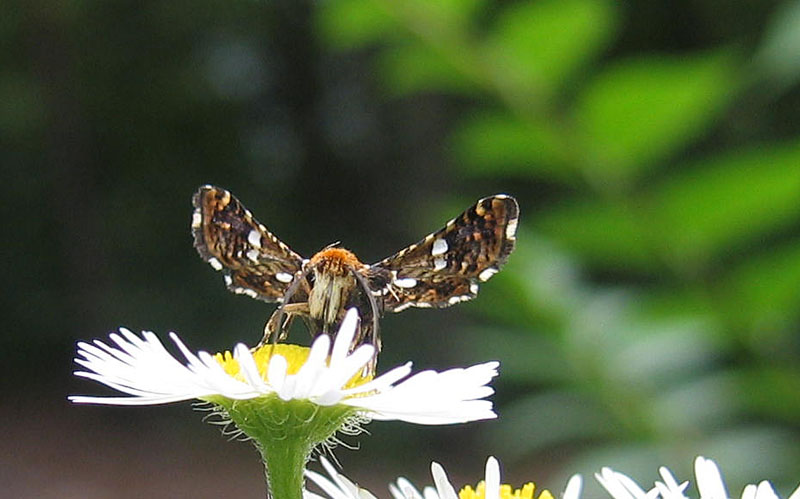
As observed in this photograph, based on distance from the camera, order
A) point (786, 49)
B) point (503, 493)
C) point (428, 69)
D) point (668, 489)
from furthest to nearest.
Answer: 1. point (428, 69)
2. point (786, 49)
3. point (503, 493)
4. point (668, 489)

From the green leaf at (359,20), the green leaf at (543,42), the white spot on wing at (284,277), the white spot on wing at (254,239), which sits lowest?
the white spot on wing at (284,277)

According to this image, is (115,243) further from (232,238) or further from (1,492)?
(232,238)

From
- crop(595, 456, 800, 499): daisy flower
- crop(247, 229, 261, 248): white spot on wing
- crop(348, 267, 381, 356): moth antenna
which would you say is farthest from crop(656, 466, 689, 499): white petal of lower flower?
crop(247, 229, 261, 248): white spot on wing

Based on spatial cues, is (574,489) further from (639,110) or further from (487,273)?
(639,110)

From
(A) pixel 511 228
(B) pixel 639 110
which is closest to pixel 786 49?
(B) pixel 639 110

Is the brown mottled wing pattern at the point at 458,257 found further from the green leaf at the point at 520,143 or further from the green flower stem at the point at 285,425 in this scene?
the green leaf at the point at 520,143

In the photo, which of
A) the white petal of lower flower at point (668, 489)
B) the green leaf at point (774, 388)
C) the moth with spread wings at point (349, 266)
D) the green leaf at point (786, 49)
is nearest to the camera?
the white petal of lower flower at point (668, 489)

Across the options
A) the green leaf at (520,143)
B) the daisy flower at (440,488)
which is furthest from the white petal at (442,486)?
the green leaf at (520,143)
